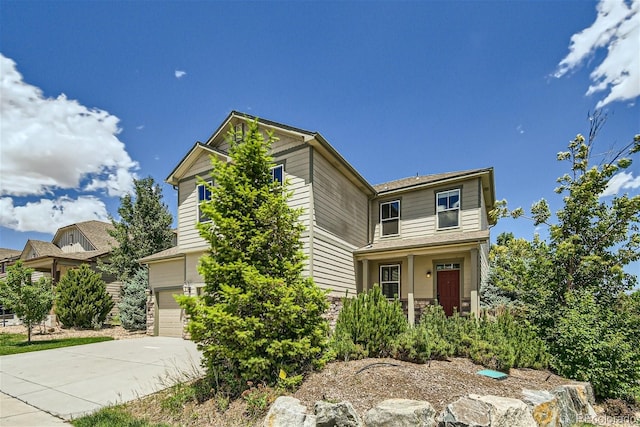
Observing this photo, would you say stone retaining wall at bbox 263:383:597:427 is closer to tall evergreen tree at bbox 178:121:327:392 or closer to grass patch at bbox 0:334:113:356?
tall evergreen tree at bbox 178:121:327:392

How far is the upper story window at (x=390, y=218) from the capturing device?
1421 centimetres

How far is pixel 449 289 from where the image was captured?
1279 centimetres

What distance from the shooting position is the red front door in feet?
41.4

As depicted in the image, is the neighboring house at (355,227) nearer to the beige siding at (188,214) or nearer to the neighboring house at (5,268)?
the beige siding at (188,214)

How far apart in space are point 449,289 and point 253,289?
377 inches

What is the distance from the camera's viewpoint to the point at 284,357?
228 inches

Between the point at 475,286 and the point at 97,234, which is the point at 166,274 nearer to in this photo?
the point at 475,286

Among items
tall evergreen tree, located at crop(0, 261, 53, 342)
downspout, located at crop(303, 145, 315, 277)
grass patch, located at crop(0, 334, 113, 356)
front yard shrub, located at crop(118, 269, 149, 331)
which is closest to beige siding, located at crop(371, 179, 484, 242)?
downspout, located at crop(303, 145, 315, 277)

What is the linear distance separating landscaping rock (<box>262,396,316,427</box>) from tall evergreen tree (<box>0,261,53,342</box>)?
1323 cm

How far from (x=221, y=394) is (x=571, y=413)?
570cm

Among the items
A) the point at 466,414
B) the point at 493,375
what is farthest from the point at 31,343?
the point at 493,375

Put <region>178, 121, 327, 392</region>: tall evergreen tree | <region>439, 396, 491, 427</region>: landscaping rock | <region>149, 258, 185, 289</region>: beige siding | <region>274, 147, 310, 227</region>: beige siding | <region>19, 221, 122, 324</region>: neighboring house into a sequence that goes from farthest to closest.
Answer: <region>19, 221, 122, 324</region>: neighboring house, <region>149, 258, 185, 289</region>: beige siding, <region>274, 147, 310, 227</region>: beige siding, <region>178, 121, 327, 392</region>: tall evergreen tree, <region>439, 396, 491, 427</region>: landscaping rock

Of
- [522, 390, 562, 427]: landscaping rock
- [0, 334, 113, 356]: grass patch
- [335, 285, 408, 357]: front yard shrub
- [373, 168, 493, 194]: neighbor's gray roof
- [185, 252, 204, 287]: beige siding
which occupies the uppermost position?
[373, 168, 493, 194]: neighbor's gray roof

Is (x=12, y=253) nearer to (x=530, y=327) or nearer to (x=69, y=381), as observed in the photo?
(x=69, y=381)
